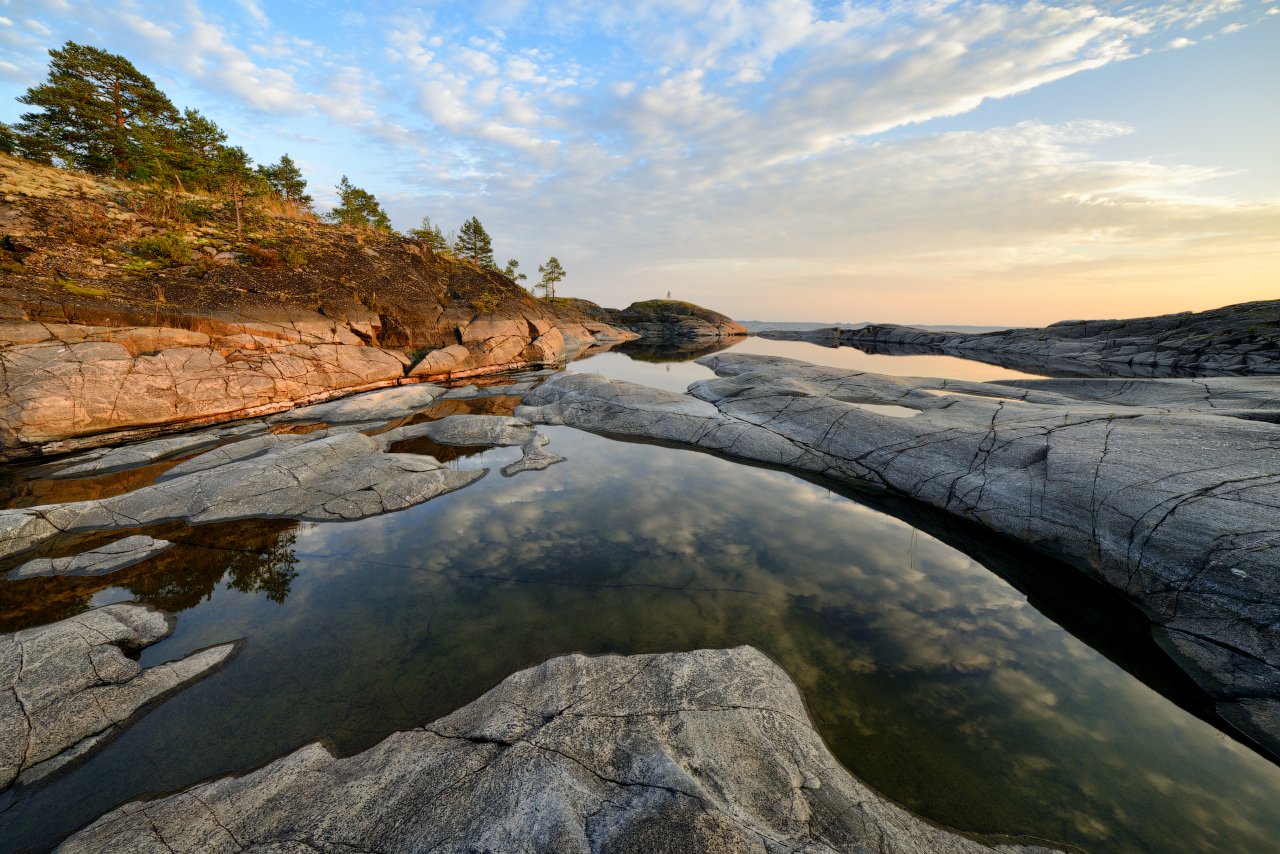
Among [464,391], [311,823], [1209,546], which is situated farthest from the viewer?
[464,391]

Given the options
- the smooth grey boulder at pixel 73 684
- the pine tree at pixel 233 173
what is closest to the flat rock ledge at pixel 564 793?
the smooth grey boulder at pixel 73 684

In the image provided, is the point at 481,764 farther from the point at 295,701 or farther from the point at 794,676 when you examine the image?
the point at 794,676

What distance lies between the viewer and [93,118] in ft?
96.5

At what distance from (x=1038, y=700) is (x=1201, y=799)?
1.50 m

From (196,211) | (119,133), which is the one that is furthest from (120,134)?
(196,211)

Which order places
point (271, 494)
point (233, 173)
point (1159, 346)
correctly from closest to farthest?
point (271, 494)
point (233, 173)
point (1159, 346)

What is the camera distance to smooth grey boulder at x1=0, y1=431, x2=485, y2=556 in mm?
10023

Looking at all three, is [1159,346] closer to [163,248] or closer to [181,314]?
[181,314]

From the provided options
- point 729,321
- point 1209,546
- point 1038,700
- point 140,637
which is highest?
point 729,321

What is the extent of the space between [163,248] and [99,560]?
76.5 ft

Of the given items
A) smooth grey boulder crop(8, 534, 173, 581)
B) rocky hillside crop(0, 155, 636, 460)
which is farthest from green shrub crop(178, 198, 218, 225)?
smooth grey boulder crop(8, 534, 173, 581)

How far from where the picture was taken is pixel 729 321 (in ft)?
349

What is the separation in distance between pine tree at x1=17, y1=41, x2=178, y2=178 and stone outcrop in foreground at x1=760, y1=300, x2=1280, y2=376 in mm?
76393

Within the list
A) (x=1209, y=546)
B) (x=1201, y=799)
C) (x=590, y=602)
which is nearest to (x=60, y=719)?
(x=590, y=602)
